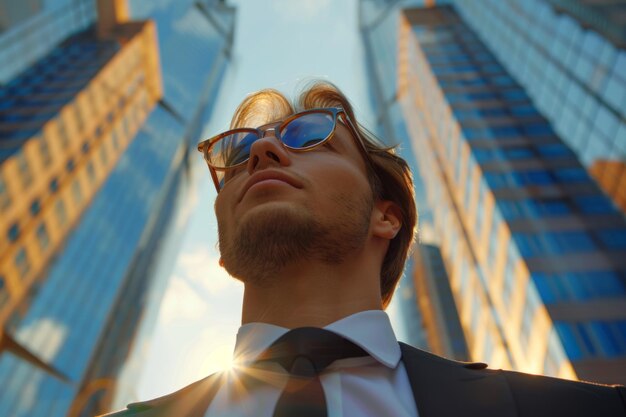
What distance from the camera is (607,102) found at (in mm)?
21516

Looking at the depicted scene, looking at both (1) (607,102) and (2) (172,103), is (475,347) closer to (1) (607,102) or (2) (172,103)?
(1) (607,102)

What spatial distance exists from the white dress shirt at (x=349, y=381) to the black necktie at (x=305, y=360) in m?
0.04

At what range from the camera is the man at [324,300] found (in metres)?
1.65

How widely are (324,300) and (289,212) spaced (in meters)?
0.49

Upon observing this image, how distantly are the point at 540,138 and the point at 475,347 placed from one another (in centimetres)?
1736

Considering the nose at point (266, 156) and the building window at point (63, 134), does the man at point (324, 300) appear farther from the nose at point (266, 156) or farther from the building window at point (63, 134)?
the building window at point (63, 134)

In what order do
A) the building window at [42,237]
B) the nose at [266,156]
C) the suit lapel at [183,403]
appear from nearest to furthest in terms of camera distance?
the suit lapel at [183,403] < the nose at [266,156] < the building window at [42,237]

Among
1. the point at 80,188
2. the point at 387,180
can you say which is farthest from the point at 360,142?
the point at 80,188

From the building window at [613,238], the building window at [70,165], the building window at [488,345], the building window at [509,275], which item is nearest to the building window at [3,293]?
the building window at [70,165]

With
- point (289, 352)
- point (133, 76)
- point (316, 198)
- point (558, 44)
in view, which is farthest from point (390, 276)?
point (133, 76)

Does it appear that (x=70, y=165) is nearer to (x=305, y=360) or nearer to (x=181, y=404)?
(x=181, y=404)

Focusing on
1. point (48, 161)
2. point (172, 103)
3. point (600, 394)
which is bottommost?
point (172, 103)

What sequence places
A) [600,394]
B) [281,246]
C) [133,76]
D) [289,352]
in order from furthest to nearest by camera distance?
[133,76] → [281,246] → [289,352] → [600,394]

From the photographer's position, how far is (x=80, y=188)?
1592 inches
